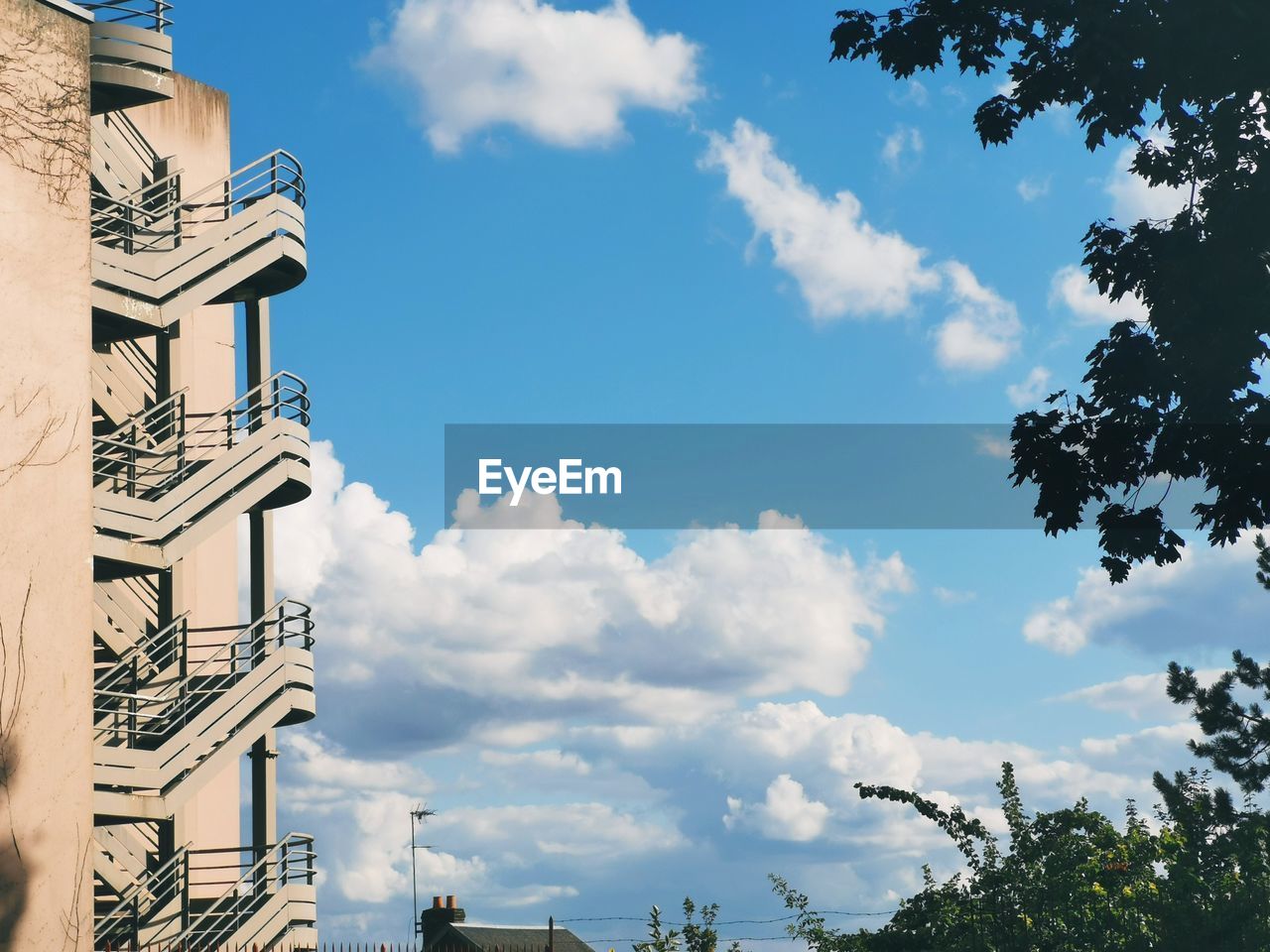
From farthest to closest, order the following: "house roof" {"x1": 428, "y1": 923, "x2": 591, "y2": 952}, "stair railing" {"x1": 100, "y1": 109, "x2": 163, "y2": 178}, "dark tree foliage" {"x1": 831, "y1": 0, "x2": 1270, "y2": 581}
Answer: "house roof" {"x1": 428, "y1": 923, "x2": 591, "y2": 952} → "stair railing" {"x1": 100, "y1": 109, "x2": 163, "y2": 178} → "dark tree foliage" {"x1": 831, "y1": 0, "x2": 1270, "y2": 581}

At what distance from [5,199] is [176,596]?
762 cm

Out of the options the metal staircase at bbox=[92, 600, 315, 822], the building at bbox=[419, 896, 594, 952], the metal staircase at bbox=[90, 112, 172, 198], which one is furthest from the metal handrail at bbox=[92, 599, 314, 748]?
the building at bbox=[419, 896, 594, 952]

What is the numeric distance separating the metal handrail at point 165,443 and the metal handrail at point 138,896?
500 centimetres

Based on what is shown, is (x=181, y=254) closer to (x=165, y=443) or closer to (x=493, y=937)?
(x=165, y=443)

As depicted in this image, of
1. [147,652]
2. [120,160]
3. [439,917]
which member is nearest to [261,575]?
[147,652]

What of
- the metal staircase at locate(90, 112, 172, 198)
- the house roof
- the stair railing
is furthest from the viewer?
the house roof

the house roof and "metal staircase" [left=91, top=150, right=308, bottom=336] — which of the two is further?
the house roof

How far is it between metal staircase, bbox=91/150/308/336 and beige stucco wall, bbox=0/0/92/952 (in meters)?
0.84

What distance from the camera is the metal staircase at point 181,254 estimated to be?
798 inches

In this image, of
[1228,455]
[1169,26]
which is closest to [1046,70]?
[1169,26]

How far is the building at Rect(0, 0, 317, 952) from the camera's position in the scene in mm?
18078

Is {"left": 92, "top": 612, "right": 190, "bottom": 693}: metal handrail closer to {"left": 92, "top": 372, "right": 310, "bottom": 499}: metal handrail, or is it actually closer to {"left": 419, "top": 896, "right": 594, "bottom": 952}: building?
{"left": 92, "top": 372, "right": 310, "bottom": 499}: metal handrail

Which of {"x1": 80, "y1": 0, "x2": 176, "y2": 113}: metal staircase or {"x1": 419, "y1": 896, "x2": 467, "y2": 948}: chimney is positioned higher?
{"x1": 80, "y1": 0, "x2": 176, "y2": 113}: metal staircase

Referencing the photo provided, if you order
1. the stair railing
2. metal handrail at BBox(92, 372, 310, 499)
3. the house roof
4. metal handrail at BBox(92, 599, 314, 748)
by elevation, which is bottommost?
the house roof
